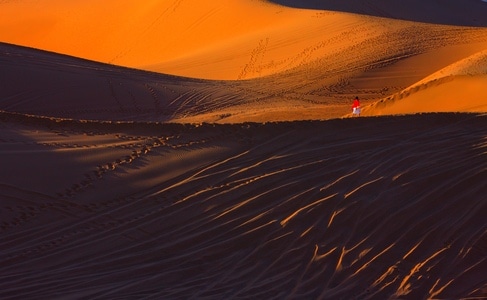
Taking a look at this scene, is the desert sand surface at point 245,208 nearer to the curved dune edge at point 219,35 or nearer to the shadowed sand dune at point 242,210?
the shadowed sand dune at point 242,210

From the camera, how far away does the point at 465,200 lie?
7387 millimetres

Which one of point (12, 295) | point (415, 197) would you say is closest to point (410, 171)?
point (415, 197)

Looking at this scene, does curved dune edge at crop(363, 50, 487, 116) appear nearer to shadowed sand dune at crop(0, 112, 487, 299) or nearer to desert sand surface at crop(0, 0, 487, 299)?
desert sand surface at crop(0, 0, 487, 299)

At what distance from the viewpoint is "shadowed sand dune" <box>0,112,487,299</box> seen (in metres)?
6.27

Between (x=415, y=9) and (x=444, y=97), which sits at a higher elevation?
(x=415, y=9)

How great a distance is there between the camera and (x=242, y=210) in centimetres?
704

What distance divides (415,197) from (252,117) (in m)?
7.81

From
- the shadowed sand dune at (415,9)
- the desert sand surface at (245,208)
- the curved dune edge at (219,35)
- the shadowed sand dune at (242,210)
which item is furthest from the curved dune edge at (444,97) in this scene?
the shadowed sand dune at (415,9)

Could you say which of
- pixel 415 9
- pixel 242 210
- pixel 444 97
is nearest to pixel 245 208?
pixel 242 210

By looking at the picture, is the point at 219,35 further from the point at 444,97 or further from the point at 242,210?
the point at 242,210

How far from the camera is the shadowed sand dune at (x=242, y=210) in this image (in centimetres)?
627

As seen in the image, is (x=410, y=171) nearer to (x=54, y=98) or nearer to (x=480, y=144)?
(x=480, y=144)

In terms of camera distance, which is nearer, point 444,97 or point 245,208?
point 245,208

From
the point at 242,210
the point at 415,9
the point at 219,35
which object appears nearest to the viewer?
the point at 242,210
